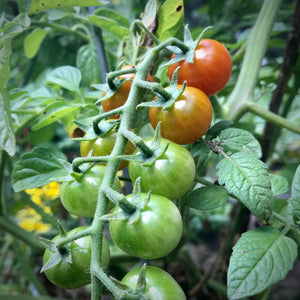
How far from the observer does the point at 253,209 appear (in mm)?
351

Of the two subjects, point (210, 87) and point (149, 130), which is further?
point (149, 130)

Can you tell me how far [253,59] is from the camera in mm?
665

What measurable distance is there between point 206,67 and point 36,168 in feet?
1.11

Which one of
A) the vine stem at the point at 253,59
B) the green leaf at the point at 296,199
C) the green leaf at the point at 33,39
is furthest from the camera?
the green leaf at the point at 33,39

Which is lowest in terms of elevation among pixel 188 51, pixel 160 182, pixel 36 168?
pixel 36 168

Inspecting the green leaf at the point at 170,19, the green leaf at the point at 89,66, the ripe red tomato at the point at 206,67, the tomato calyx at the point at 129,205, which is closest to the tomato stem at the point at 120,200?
the tomato calyx at the point at 129,205

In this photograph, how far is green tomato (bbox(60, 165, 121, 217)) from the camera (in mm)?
371

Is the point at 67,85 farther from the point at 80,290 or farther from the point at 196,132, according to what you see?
the point at 80,290

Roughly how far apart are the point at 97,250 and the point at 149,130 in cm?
58

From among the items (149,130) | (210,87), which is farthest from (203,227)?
(210,87)

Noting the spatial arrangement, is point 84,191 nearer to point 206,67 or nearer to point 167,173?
point 167,173

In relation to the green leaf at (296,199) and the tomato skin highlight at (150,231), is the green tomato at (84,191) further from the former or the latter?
the green leaf at (296,199)

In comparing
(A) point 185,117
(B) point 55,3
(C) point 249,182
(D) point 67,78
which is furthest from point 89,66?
(C) point 249,182

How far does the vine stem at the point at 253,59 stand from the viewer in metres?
0.62
